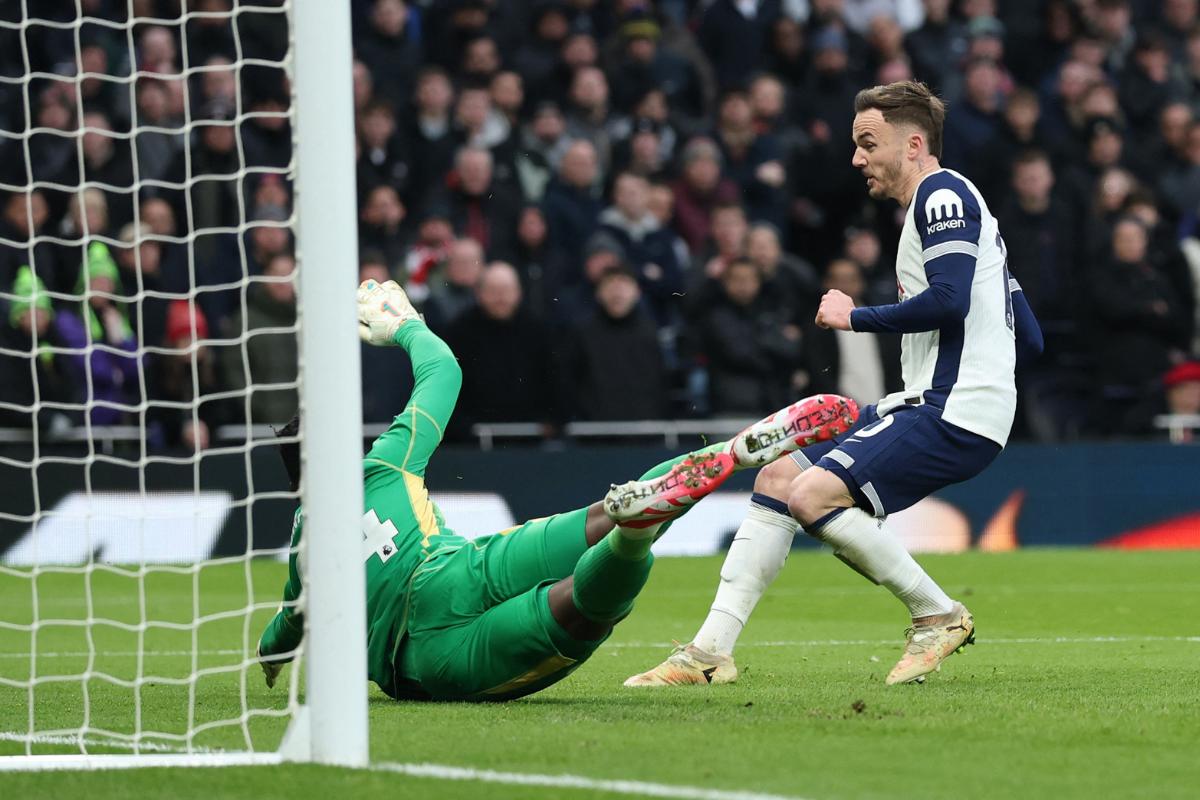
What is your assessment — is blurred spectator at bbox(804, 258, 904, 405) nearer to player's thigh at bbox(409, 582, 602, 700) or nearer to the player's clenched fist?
the player's clenched fist

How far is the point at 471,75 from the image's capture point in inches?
599

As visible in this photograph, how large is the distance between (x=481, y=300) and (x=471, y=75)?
277 cm

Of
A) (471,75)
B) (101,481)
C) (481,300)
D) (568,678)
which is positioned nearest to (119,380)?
(101,481)

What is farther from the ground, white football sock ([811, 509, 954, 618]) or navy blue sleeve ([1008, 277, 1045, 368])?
navy blue sleeve ([1008, 277, 1045, 368])

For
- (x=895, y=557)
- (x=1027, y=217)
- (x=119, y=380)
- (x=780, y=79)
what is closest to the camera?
(x=895, y=557)

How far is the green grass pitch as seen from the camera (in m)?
4.32

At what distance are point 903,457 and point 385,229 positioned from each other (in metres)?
7.79

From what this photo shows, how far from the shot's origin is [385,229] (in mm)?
13633

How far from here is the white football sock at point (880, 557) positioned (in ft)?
21.0

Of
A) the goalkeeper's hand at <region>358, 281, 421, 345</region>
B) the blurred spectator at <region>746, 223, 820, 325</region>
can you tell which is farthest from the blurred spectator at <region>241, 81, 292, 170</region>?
the goalkeeper's hand at <region>358, 281, 421, 345</region>

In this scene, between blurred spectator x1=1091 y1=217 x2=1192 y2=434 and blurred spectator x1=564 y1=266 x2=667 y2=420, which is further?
blurred spectator x1=1091 y1=217 x2=1192 y2=434

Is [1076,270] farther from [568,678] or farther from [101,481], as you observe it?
[568,678]

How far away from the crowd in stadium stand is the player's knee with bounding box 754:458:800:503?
5.77 m

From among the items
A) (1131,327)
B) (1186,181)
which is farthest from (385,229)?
(1186,181)
